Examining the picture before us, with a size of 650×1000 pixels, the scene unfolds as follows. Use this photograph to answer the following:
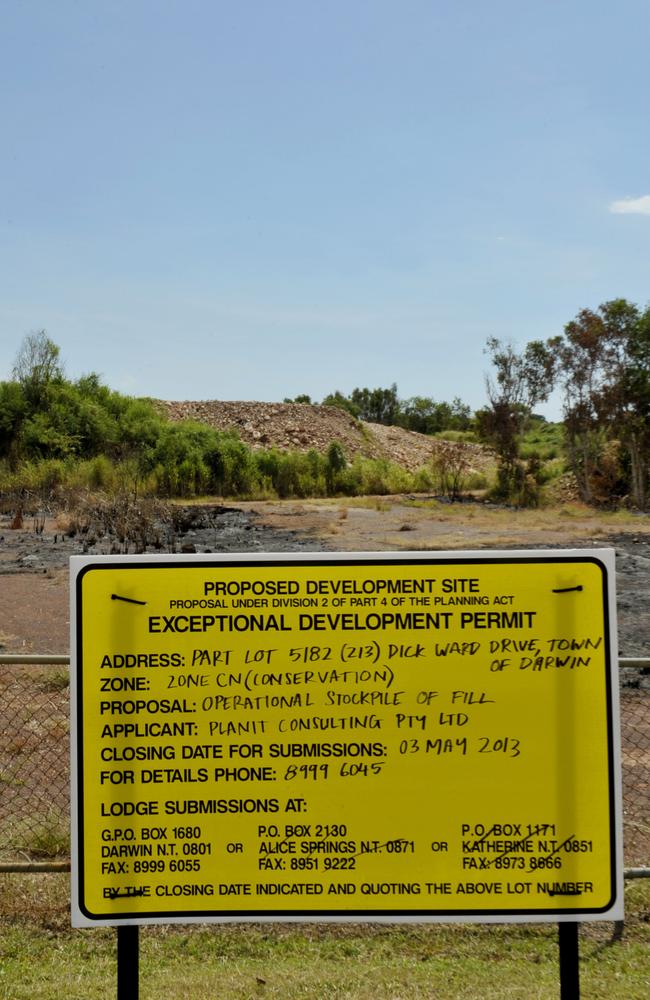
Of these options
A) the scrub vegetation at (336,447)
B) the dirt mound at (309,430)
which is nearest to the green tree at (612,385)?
the scrub vegetation at (336,447)

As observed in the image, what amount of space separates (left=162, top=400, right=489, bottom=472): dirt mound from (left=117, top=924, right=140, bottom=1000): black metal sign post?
65.0 meters

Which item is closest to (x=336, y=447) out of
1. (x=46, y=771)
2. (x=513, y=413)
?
(x=513, y=413)

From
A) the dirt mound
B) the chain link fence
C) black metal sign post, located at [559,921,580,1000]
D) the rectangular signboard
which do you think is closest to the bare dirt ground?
the chain link fence

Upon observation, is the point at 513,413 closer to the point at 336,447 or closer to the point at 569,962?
the point at 336,447

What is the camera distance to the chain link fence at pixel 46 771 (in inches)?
183

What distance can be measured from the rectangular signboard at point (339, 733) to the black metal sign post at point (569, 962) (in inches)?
5.3

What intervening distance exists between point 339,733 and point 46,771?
423 cm

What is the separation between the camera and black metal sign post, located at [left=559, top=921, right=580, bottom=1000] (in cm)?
259

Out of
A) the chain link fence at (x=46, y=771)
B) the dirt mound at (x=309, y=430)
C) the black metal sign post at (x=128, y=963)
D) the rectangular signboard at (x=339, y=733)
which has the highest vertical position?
the dirt mound at (x=309, y=430)

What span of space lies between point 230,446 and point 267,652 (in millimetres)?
50034

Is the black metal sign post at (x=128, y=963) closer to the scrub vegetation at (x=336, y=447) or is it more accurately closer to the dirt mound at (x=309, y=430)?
the scrub vegetation at (x=336, y=447)

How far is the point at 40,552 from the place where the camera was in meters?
22.3

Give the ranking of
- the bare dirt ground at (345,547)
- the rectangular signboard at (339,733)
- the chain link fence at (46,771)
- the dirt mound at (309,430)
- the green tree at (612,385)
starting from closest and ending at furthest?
the rectangular signboard at (339,733)
the chain link fence at (46,771)
the bare dirt ground at (345,547)
the green tree at (612,385)
the dirt mound at (309,430)

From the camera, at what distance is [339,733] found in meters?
2.57
